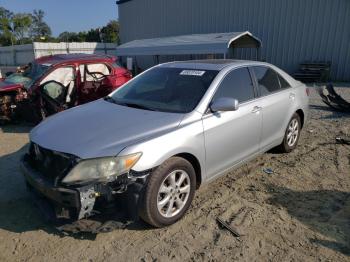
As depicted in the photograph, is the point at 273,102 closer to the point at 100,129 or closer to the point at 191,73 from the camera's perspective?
the point at 191,73

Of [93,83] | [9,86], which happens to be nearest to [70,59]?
[93,83]

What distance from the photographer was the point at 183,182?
3.55m

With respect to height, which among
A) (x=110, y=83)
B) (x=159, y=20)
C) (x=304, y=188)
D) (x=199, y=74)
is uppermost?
(x=159, y=20)

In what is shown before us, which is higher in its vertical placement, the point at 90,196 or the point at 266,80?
the point at 266,80

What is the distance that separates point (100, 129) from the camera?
11.2 feet

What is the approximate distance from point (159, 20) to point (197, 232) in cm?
2305

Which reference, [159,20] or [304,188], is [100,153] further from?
[159,20]

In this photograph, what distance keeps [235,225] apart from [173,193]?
2.43 ft

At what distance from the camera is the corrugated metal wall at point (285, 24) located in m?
15.2

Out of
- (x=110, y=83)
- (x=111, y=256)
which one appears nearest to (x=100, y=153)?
(x=111, y=256)

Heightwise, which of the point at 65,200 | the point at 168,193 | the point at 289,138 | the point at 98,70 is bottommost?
the point at 289,138

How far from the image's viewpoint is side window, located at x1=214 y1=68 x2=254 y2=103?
4082 mm

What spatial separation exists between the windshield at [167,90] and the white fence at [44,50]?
25360 mm

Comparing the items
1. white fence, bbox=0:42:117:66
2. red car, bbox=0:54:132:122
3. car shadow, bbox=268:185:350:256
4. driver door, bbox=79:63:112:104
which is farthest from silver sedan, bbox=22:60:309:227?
white fence, bbox=0:42:117:66
